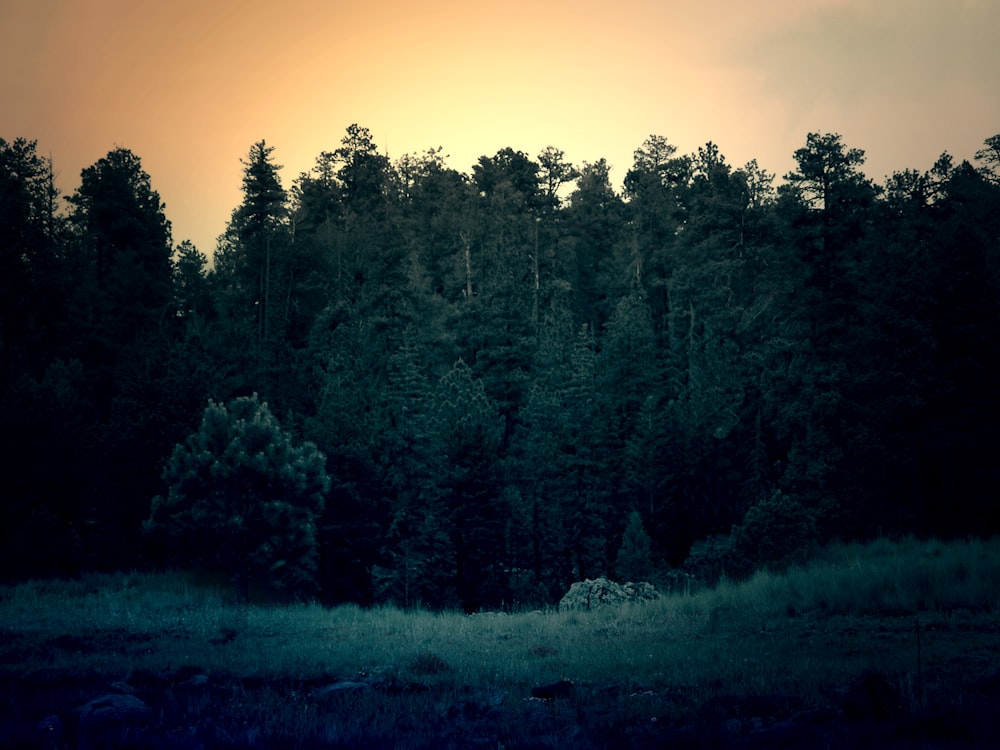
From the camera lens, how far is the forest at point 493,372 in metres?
33.8

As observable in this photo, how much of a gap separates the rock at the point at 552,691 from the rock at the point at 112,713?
16.2 feet

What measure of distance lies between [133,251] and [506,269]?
2814 centimetres

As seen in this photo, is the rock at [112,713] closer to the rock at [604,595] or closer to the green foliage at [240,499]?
the rock at [604,595]

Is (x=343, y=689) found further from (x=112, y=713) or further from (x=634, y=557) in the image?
(x=634, y=557)

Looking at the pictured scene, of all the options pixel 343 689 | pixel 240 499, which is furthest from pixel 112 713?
pixel 240 499

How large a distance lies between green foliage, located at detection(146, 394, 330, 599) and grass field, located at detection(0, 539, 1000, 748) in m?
7.11

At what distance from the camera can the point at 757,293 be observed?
180 ft

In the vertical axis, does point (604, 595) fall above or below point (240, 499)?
below

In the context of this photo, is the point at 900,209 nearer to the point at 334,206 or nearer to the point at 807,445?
the point at 807,445

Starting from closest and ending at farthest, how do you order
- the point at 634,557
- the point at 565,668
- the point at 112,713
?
the point at 112,713 → the point at 565,668 → the point at 634,557

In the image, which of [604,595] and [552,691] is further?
[604,595]

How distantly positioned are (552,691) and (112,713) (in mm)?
5538

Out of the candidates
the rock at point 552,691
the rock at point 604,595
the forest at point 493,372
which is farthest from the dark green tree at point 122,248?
the rock at point 552,691

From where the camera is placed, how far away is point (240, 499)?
109 feet
